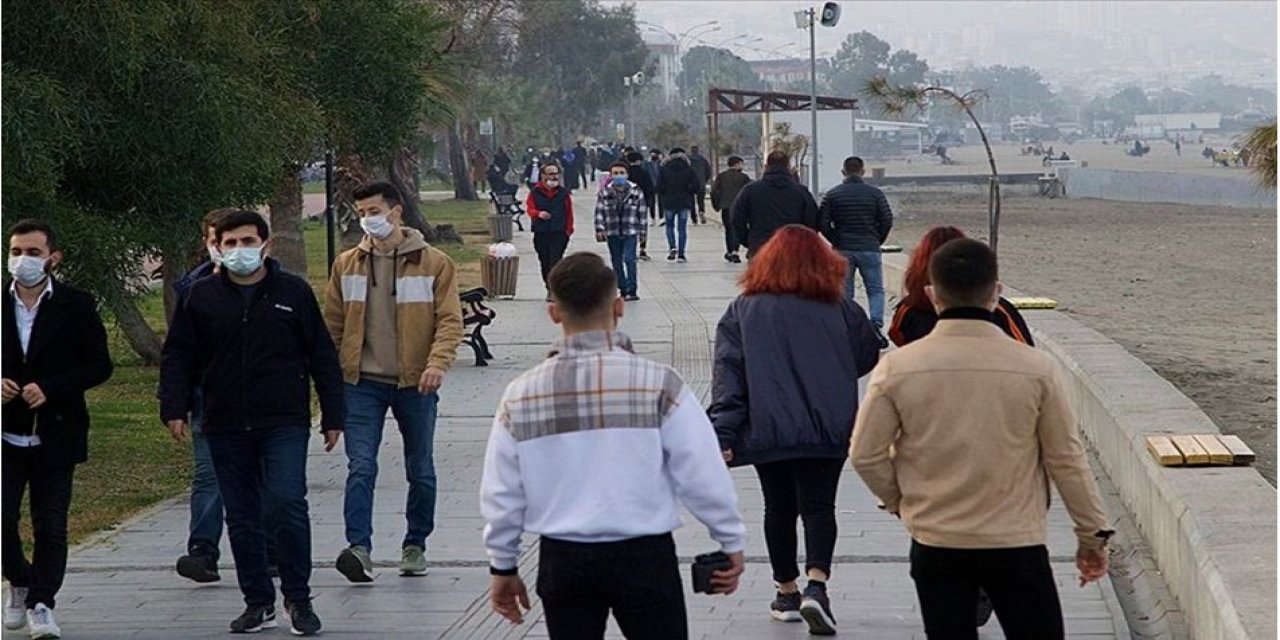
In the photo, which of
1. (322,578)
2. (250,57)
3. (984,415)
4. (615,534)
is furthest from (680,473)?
(250,57)

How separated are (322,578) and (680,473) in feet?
14.3

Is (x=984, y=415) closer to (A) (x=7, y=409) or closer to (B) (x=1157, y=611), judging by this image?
(B) (x=1157, y=611)

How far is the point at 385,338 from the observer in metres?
9.02

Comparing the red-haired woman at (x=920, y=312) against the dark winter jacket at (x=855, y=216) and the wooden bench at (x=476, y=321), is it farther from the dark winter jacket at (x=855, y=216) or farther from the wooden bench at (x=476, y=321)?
the dark winter jacket at (x=855, y=216)

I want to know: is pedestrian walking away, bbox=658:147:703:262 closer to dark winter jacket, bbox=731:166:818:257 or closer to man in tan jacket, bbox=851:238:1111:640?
dark winter jacket, bbox=731:166:818:257

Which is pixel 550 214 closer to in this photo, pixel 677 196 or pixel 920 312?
pixel 677 196

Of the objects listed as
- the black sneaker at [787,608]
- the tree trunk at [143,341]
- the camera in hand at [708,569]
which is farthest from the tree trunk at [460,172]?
the camera in hand at [708,569]

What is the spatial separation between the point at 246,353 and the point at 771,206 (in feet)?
35.3

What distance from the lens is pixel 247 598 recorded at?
8.05 m

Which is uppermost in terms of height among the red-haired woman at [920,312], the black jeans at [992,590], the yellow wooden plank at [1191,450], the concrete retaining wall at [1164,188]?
the red-haired woman at [920,312]

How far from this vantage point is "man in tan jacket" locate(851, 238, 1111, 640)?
5516 millimetres

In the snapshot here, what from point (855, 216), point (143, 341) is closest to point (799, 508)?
point (855, 216)

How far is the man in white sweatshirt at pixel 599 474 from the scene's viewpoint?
511 centimetres

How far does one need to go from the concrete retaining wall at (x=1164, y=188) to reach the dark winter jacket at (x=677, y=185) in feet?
89.8
